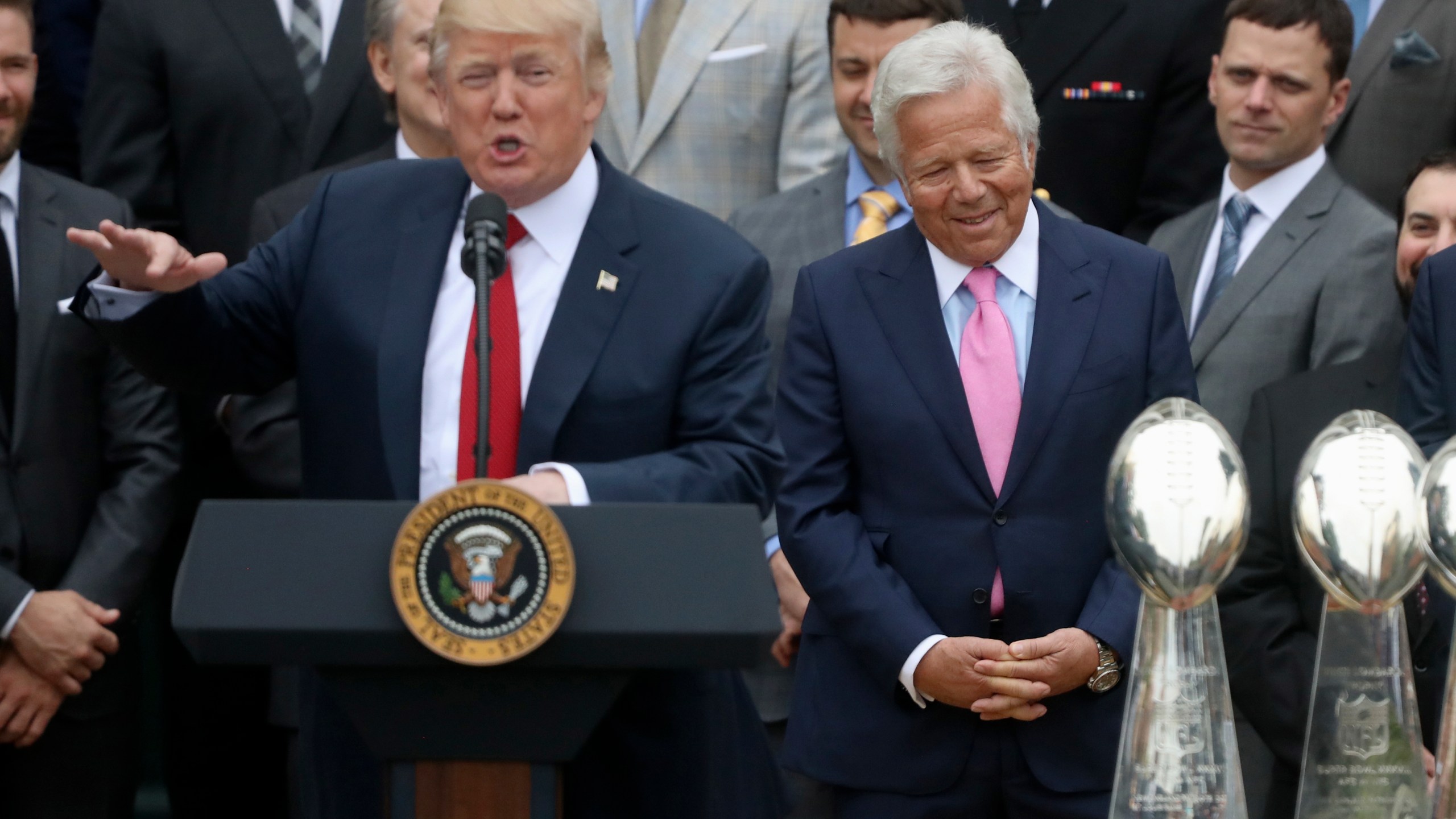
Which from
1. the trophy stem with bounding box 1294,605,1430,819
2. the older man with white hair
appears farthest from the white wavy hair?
the trophy stem with bounding box 1294,605,1430,819

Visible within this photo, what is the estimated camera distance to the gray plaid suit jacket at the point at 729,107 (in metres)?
→ 4.46

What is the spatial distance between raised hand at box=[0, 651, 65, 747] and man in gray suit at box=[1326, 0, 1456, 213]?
10.8 ft

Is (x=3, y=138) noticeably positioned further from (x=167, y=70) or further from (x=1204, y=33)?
(x=1204, y=33)

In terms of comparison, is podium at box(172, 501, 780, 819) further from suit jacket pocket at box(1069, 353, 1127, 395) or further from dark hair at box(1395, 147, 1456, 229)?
dark hair at box(1395, 147, 1456, 229)

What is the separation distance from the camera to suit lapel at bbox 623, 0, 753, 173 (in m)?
4.45

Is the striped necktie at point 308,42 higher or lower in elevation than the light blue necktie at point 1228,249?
higher

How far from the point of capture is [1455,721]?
175 cm

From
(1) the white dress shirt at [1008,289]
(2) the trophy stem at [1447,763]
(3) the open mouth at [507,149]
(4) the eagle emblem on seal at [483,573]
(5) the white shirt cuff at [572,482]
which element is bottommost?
(2) the trophy stem at [1447,763]

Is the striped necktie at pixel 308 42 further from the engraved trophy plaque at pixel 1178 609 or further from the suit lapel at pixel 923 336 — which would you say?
the engraved trophy plaque at pixel 1178 609

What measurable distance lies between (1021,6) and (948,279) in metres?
1.93

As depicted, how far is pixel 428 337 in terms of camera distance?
2.68m

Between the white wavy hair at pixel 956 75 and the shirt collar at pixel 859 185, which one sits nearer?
the white wavy hair at pixel 956 75

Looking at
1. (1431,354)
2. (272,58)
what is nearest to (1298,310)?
(1431,354)

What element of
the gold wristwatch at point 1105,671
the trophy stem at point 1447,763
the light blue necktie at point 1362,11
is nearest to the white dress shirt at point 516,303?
the gold wristwatch at point 1105,671
